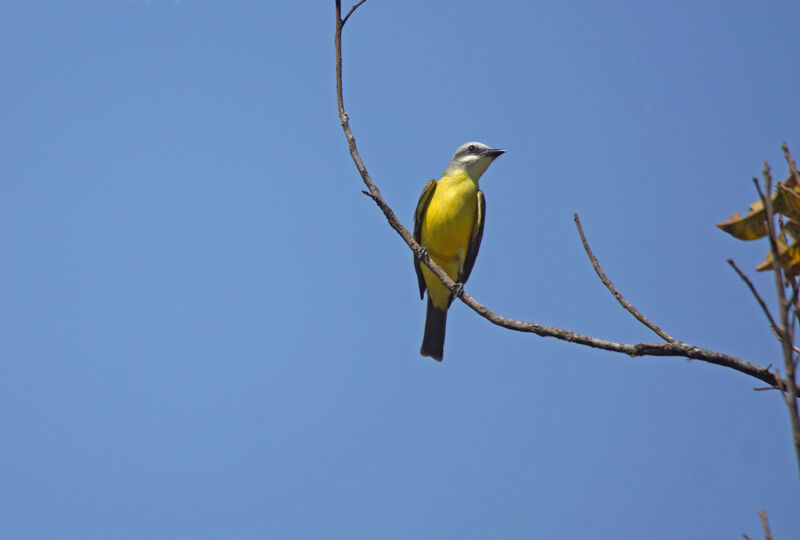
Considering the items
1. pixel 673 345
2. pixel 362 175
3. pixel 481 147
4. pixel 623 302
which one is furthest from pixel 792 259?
pixel 481 147

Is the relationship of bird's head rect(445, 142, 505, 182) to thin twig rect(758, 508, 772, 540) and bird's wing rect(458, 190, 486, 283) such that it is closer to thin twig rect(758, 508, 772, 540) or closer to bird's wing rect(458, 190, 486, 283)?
bird's wing rect(458, 190, 486, 283)

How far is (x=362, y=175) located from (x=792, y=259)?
2.84 meters

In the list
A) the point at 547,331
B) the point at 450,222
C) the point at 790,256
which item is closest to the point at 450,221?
the point at 450,222

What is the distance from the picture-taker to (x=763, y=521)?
1.89m

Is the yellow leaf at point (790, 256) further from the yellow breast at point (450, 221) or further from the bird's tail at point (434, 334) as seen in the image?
the bird's tail at point (434, 334)

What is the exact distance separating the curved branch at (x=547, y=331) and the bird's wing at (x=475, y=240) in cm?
416

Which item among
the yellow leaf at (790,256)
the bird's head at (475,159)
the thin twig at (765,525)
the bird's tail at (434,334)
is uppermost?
the bird's head at (475,159)

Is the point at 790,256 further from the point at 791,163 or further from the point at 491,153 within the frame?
the point at 491,153

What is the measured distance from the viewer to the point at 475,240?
945 centimetres

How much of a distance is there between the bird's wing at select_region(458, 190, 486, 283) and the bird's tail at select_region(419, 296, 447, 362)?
678mm

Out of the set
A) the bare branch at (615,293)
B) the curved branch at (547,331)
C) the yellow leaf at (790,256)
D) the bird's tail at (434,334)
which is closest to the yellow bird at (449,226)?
the bird's tail at (434,334)

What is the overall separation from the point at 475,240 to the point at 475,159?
1.02m

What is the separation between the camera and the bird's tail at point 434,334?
983 centimetres

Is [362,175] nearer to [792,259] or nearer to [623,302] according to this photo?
[623,302]
